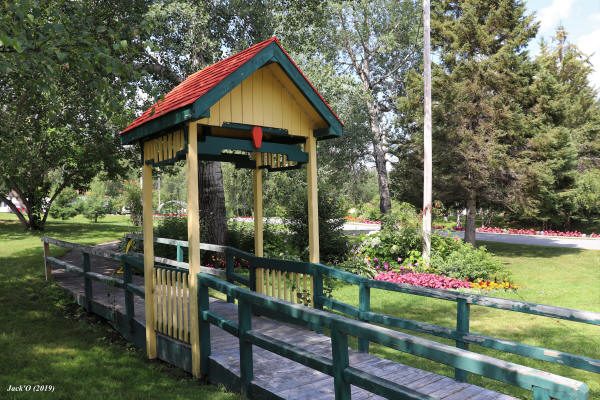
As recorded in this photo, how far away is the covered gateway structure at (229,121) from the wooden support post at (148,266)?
0.01 metres

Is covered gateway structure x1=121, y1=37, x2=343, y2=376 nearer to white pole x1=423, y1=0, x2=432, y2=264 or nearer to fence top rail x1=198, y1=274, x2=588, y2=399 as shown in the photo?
fence top rail x1=198, y1=274, x2=588, y2=399

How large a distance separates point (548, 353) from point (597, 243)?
21802mm

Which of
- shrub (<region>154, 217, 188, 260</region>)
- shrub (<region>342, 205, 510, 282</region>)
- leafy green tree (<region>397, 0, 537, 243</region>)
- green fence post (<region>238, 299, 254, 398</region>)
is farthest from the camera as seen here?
leafy green tree (<region>397, 0, 537, 243</region>)

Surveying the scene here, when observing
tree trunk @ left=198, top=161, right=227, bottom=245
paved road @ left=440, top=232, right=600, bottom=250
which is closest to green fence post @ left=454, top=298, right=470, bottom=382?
tree trunk @ left=198, top=161, right=227, bottom=245

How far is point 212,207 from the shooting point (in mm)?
12711

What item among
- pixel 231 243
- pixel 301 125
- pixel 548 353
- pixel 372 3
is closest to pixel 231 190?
pixel 372 3

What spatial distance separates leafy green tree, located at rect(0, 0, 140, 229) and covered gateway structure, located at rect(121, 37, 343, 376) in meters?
0.65

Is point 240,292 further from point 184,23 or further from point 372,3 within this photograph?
point 372,3

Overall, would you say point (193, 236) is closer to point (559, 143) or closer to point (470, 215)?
point (470, 215)

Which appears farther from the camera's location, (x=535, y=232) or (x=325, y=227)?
(x=535, y=232)

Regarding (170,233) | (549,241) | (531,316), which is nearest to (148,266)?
(170,233)

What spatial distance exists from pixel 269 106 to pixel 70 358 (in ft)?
13.1

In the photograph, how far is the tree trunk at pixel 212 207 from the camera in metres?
12.7

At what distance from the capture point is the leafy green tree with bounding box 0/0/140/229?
15.2 ft
